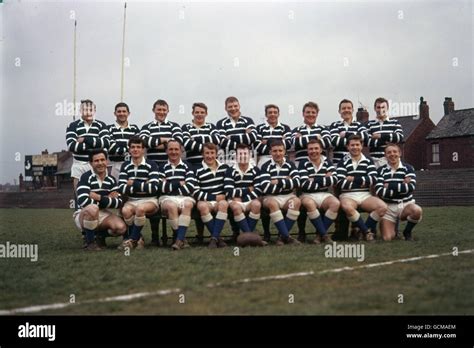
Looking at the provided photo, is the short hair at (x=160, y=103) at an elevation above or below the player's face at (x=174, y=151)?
above

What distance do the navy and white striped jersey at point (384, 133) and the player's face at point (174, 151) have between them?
3073 millimetres

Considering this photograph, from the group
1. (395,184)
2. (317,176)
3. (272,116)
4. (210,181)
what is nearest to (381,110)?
(395,184)

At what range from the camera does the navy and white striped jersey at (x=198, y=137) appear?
8172 millimetres

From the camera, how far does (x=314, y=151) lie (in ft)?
26.0

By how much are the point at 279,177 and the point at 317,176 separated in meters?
0.59

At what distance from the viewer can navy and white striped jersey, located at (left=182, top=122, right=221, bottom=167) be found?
8172mm

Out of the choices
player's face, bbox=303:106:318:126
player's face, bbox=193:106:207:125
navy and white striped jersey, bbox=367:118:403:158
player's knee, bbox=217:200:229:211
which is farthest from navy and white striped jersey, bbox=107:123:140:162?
navy and white striped jersey, bbox=367:118:403:158

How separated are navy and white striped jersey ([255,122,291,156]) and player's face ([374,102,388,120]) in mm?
1450

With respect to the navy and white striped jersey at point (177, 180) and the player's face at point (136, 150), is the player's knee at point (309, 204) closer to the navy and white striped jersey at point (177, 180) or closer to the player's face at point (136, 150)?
the navy and white striped jersey at point (177, 180)


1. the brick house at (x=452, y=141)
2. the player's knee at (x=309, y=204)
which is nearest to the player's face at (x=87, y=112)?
the player's knee at (x=309, y=204)

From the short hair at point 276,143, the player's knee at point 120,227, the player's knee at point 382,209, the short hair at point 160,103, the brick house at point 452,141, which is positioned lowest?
the player's knee at point 120,227
